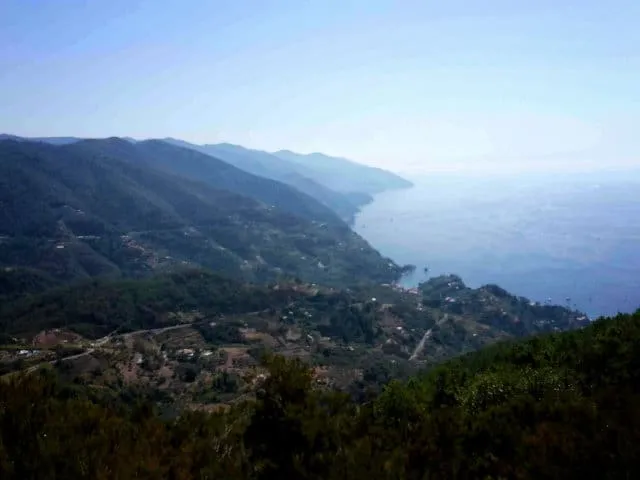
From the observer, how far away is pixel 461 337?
92438mm

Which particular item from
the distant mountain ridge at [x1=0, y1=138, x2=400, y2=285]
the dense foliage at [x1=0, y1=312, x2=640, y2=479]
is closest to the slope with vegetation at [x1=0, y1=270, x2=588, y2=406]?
the dense foliage at [x1=0, y1=312, x2=640, y2=479]

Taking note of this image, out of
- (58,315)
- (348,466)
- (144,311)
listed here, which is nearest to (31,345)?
(58,315)

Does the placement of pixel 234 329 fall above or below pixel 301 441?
below

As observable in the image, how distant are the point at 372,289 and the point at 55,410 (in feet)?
380

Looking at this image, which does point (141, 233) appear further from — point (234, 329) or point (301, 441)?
point (301, 441)

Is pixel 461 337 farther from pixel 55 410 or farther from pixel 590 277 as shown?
pixel 55 410

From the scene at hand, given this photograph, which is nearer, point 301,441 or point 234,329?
point 301,441

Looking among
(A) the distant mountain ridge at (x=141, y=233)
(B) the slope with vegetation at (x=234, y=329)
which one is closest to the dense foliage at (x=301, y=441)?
(B) the slope with vegetation at (x=234, y=329)

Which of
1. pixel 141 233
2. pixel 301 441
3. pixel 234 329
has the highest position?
pixel 301 441

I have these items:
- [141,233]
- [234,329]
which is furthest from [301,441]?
[141,233]

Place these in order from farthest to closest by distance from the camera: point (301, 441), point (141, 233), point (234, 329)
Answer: point (141, 233) < point (234, 329) < point (301, 441)

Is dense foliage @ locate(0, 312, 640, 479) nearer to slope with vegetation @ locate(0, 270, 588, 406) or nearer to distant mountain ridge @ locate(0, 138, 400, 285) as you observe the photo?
slope with vegetation @ locate(0, 270, 588, 406)

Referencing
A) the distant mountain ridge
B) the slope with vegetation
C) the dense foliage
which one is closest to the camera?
the dense foliage

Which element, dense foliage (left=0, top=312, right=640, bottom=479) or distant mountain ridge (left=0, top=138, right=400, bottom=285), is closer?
dense foliage (left=0, top=312, right=640, bottom=479)
